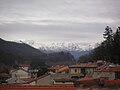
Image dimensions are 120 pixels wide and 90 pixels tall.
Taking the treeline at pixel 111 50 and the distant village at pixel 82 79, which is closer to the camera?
the distant village at pixel 82 79

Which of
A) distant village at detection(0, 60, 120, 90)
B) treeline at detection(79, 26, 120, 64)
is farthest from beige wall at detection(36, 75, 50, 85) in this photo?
treeline at detection(79, 26, 120, 64)

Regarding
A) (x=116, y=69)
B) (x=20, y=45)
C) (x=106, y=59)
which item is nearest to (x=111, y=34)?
(x=106, y=59)

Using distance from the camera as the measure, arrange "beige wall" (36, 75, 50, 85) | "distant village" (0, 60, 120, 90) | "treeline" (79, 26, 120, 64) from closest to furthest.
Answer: "distant village" (0, 60, 120, 90) → "beige wall" (36, 75, 50, 85) → "treeline" (79, 26, 120, 64)

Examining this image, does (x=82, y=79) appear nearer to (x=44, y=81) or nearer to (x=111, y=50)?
(x=44, y=81)

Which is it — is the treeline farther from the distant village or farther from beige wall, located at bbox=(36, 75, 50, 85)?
beige wall, located at bbox=(36, 75, 50, 85)

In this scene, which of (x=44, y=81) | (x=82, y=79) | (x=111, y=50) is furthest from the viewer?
(x=111, y=50)

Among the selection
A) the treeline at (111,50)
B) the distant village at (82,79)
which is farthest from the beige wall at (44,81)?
the treeline at (111,50)

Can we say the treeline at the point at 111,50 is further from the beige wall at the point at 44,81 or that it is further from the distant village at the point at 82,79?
the beige wall at the point at 44,81

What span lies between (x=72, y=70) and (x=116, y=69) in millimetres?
19884

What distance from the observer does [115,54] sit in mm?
52531

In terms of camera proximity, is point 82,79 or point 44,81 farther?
point 44,81

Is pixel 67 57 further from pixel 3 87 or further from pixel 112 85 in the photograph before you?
pixel 3 87

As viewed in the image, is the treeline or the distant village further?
the treeline

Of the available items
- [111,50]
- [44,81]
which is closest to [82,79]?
[44,81]
